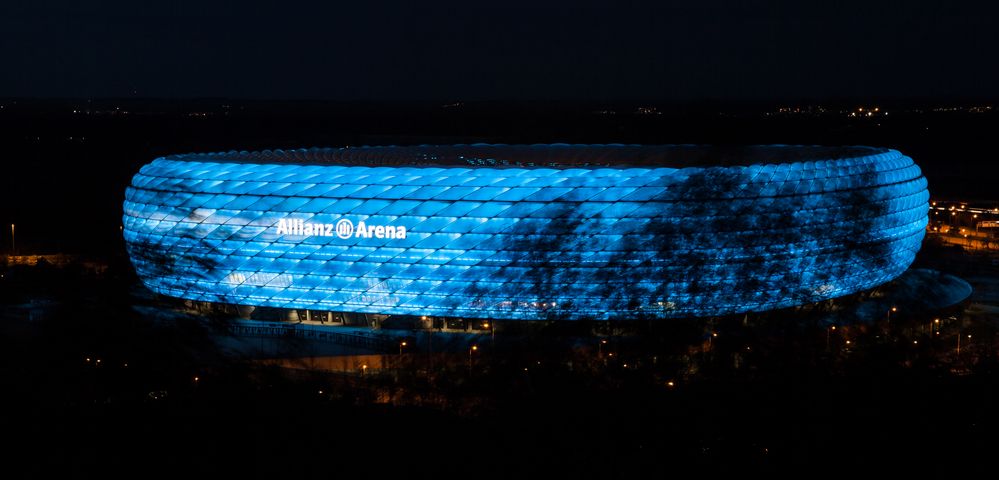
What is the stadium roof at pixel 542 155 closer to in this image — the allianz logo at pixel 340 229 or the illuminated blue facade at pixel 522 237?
the illuminated blue facade at pixel 522 237

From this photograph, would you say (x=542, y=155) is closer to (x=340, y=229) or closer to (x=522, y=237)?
(x=522, y=237)

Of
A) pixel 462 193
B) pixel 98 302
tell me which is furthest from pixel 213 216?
pixel 98 302

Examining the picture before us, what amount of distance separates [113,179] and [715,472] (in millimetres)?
108203

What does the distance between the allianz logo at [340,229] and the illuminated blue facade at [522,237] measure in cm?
5

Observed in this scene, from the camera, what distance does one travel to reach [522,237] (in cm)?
3809

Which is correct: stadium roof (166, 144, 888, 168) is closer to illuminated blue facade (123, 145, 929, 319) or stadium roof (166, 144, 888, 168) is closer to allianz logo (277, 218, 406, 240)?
illuminated blue facade (123, 145, 929, 319)

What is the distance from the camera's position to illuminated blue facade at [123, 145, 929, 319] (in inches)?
1500

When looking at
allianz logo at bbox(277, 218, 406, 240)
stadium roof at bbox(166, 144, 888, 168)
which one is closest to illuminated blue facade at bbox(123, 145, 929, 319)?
allianz logo at bbox(277, 218, 406, 240)

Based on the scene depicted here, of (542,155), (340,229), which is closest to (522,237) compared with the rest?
(340,229)

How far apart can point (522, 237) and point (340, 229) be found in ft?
20.4

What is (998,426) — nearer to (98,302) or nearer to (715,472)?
(715,472)

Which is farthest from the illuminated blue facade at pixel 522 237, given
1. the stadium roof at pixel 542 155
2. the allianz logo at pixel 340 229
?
the stadium roof at pixel 542 155

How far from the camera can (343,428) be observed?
576 inches

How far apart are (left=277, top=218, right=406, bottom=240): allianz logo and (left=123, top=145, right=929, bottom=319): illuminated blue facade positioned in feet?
0.15
